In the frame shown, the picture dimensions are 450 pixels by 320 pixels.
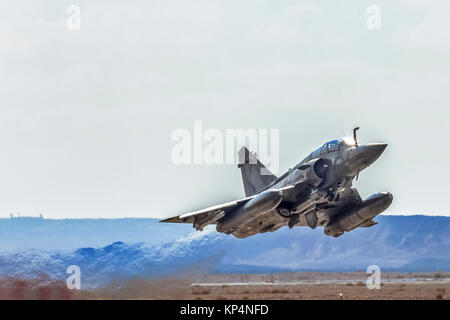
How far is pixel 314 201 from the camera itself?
28016 mm

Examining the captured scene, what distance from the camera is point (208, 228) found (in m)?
33.6

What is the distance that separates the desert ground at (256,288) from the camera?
2672 centimetres

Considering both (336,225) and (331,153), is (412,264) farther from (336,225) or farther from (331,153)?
(331,153)

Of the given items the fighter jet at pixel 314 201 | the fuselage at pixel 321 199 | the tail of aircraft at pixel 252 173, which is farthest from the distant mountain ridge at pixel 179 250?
the tail of aircraft at pixel 252 173

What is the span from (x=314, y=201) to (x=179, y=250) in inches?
277

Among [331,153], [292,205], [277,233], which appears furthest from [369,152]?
[277,233]

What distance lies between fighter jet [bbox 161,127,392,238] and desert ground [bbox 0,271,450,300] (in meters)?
2.83

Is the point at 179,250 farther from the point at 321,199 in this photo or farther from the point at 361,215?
the point at 361,215

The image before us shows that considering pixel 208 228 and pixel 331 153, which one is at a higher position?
pixel 331 153
